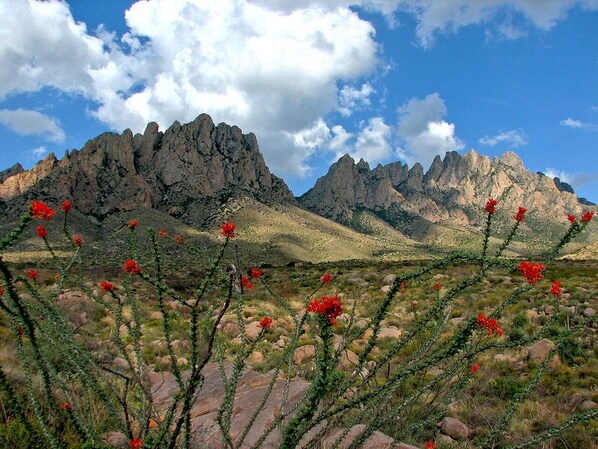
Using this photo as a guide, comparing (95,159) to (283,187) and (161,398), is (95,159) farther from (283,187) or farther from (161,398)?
(161,398)

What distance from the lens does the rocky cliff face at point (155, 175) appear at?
5246 inches

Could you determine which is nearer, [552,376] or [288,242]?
[552,376]

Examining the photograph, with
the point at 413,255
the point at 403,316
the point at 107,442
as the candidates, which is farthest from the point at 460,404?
the point at 413,255

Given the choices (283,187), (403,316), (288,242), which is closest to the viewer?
(403,316)

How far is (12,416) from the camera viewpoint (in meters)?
4.01

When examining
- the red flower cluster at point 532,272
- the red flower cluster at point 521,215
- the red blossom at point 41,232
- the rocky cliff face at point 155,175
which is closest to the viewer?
the red blossom at point 41,232

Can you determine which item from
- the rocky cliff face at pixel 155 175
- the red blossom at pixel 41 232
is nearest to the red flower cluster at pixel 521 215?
the red blossom at pixel 41 232

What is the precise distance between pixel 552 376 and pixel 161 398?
797 centimetres

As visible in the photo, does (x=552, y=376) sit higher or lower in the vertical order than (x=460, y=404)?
higher

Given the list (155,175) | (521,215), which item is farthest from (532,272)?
(155,175)

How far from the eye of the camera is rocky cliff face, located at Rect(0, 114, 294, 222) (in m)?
133

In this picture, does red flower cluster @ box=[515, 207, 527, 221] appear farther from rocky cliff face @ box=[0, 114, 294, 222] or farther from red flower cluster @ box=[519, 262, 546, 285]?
rocky cliff face @ box=[0, 114, 294, 222]

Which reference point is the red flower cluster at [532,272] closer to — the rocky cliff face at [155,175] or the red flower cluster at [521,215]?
the red flower cluster at [521,215]

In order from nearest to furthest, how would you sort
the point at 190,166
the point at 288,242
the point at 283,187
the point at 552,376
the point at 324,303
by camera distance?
the point at 324,303
the point at 552,376
the point at 288,242
the point at 190,166
the point at 283,187
